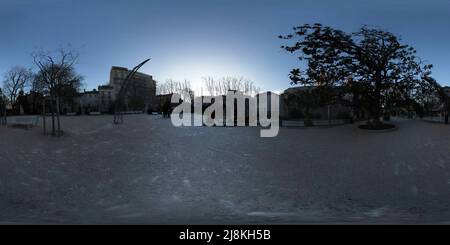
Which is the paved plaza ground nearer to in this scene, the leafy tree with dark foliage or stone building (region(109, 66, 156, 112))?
the leafy tree with dark foliage

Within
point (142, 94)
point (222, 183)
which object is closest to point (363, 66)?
point (222, 183)

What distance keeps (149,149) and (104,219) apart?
7.46 metres

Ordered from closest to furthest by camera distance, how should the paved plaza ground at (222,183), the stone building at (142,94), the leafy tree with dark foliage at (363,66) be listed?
the paved plaza ground at (222,183) → the leafy tree with dark foliage at (363,66) → the stone building at (142,94)

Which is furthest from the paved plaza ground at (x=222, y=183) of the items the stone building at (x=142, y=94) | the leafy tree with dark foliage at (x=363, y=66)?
the stone building at (x=142, y=94)

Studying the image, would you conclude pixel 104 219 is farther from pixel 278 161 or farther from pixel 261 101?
pixel 261 101

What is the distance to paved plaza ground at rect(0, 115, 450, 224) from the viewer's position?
5543 millimetres

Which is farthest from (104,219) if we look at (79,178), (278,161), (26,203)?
(278,161)

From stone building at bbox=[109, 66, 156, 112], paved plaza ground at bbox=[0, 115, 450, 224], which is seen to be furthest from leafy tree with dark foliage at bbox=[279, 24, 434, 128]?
stone building at bbox=[109, 66, 156, 112]

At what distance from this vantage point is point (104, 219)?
511cm

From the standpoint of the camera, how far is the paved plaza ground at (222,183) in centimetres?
554

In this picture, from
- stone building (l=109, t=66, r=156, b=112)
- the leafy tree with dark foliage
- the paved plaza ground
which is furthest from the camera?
stone building (l=109, t=66, r=156, b=112)

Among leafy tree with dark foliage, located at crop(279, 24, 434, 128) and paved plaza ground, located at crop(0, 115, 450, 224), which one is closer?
paved plaza ground, located at crop(0, 115, 450, 224)

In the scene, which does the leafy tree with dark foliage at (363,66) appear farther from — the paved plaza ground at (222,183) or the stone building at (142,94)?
the stone building at (142,94)

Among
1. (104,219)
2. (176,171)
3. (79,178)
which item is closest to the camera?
(104,219)
